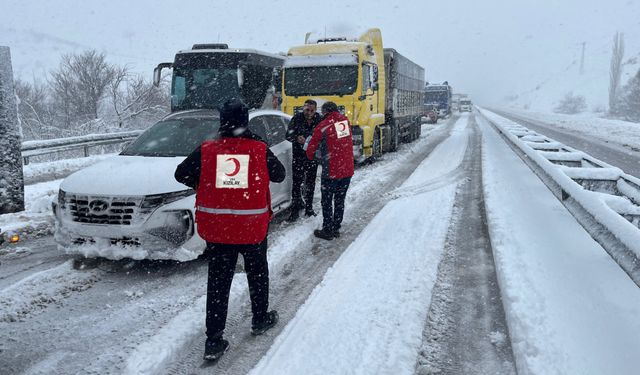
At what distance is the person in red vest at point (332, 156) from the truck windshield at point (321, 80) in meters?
5.94

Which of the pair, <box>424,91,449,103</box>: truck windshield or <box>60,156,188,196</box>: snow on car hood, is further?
<box>424,91,449,103</box>: truck windshield

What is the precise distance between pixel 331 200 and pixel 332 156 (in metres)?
0.60

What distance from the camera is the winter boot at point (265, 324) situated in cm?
365

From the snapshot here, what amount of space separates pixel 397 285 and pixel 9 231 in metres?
5.42

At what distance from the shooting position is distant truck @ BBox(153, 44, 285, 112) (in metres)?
13.0

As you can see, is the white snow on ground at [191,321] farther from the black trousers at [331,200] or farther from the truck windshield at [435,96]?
the truck windshield at [435,96]

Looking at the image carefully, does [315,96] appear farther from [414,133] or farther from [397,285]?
[414,133]

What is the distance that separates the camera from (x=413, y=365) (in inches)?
123

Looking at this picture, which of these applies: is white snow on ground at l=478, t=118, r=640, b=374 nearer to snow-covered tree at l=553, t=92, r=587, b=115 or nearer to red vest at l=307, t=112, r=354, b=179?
red vest at l=307, t=112, r=354, b=179

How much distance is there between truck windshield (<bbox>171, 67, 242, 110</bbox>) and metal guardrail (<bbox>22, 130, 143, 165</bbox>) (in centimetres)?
316

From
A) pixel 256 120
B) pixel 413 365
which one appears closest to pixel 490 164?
pixel 256 120

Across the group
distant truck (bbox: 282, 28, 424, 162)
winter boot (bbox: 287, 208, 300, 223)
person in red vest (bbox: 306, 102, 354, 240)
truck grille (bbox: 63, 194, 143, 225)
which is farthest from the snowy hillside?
truck grille (bbox: 63, 194, 143, 225)

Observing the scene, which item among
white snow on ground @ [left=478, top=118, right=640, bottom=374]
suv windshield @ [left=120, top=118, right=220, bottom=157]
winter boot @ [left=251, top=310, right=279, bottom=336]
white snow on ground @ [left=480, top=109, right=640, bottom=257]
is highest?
suv windshield @ [left=120, top=118, right=220, bottom=157]

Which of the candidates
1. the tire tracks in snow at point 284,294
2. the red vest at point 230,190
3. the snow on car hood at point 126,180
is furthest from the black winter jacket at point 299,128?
the red vest at point 230,190
